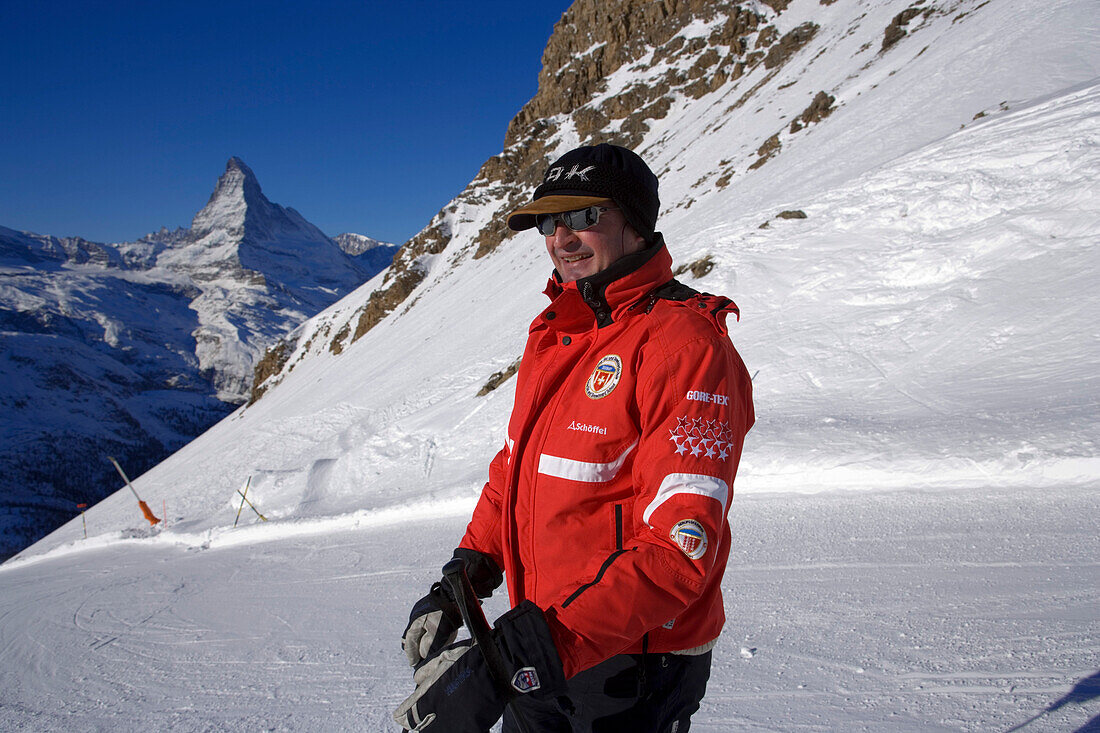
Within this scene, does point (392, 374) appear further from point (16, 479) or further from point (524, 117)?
point (16, 479)

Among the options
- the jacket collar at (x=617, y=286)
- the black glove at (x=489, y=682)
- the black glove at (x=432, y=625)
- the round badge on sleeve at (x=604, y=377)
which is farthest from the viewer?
the black glove at (x=432, y=625)

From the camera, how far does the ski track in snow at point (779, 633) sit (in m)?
2.64

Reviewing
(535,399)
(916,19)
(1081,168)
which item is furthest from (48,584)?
(916,19)

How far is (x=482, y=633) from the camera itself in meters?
1.34

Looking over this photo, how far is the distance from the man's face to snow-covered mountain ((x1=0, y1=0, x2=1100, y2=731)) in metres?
2.26

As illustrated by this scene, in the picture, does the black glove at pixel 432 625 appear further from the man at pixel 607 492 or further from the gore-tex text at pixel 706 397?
the gore-tex text at pixel 706 397

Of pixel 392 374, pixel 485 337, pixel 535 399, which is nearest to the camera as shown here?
pixel 535 399

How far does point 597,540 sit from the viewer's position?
1.55 m

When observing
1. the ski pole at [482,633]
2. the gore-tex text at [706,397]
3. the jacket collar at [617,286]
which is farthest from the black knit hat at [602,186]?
the ski pole at [482,633]

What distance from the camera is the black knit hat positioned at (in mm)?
1678

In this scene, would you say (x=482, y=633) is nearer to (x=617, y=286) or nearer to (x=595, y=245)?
(x=617, y=286)

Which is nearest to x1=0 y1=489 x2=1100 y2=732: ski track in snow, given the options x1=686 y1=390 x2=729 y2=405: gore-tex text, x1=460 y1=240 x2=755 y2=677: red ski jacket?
x1=460 y1=240 x2=755 y2=677: red ski jacket

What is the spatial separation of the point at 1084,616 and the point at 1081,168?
31.1 ft

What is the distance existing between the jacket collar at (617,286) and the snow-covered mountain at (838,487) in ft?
7.12
